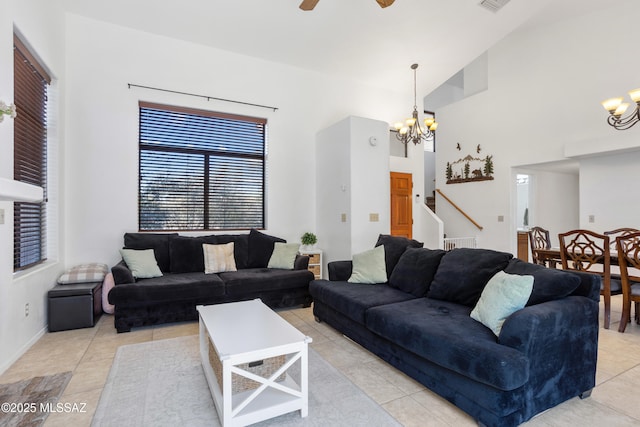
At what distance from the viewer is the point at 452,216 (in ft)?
25.3

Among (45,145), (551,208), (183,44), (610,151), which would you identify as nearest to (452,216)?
(551,208)

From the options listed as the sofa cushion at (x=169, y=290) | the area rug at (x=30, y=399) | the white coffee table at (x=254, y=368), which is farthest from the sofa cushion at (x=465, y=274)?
the area rug at (x=30, y=399)

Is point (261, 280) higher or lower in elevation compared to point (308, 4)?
lower

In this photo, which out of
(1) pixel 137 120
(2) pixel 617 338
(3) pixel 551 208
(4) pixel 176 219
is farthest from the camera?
(3) pixel 551 208

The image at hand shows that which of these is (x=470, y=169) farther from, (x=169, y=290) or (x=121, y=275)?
(x=121, y=275)

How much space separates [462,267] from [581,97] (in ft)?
16.2

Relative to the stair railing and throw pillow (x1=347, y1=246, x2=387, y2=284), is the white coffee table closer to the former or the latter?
throw pillow (x1=347, y1=246, x2=387, y2=284)

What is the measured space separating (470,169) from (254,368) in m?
6.83

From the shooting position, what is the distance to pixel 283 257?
437 centimetres

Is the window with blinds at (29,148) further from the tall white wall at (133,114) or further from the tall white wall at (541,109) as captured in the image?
the tall white wall at (541,109)

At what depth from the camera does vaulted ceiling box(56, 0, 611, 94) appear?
13.9 feet

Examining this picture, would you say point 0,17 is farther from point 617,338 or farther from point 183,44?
point 617,338

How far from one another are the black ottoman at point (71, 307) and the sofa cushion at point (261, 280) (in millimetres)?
1364

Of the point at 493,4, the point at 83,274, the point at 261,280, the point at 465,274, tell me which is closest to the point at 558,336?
the point at 465,274
